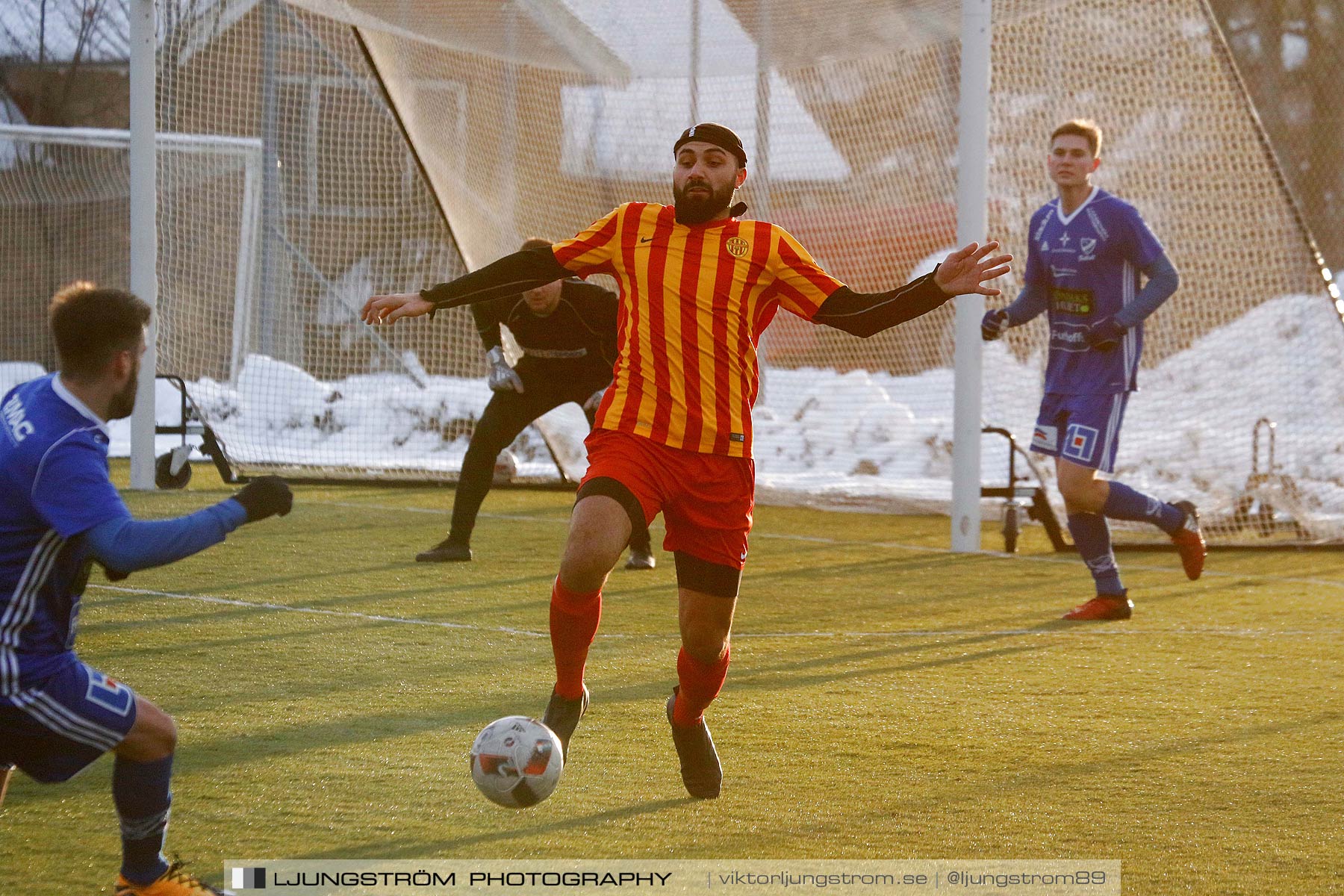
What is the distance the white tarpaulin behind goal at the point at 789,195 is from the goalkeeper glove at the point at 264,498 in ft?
24.7

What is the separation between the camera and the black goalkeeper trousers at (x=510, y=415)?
8195mm

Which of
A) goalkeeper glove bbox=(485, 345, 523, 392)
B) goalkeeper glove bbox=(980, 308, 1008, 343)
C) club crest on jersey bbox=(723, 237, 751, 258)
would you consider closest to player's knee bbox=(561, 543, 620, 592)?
club crest on jersey bbox=(723, 237, 751, 258)

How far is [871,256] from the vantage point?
36.9ft

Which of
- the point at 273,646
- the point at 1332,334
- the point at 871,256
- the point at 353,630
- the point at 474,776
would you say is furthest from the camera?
the point at 871,256

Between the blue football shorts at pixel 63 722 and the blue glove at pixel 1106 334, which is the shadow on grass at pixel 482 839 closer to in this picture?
the blue football shorts at pixel 63 722

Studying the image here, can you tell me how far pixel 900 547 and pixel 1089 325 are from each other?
308cm

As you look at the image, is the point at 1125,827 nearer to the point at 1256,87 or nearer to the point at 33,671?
the point at 33,671

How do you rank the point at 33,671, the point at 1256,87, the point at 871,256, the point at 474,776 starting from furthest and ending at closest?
the point at 1256,87
the point at 871,256
the point at 474,776
the point at 33,671

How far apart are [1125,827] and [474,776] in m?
1.54

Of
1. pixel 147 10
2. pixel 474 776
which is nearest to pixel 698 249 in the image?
pixel 474 776

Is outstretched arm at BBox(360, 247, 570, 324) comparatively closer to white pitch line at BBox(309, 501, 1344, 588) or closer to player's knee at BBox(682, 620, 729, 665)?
player's knee at BBox(682, 620, 729, 665)

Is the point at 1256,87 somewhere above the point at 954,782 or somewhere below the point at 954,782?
above

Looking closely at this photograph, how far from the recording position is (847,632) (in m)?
6.44

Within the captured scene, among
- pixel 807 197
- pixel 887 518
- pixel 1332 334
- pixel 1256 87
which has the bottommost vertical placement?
pixel 887 518
